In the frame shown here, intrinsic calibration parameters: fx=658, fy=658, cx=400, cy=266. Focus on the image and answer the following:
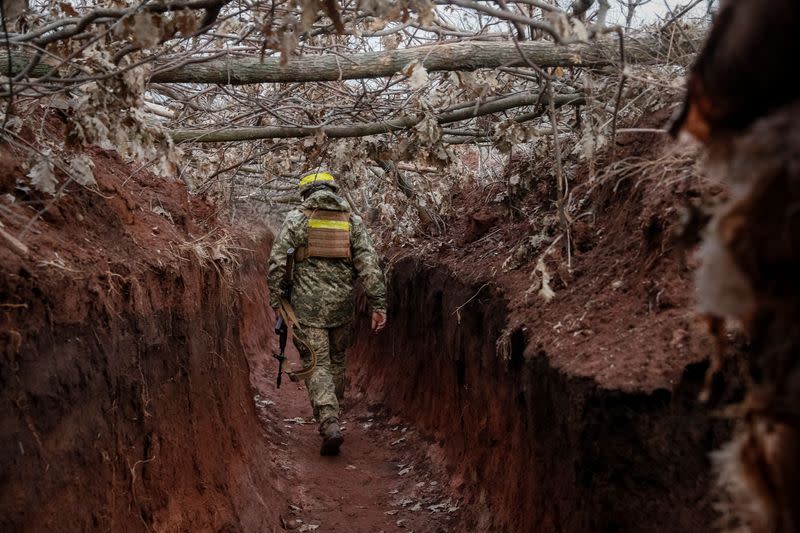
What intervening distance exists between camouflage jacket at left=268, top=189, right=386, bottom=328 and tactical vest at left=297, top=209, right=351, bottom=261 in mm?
71

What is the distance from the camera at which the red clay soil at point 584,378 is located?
114 inches

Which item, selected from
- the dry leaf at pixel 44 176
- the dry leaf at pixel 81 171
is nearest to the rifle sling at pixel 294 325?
the dry leaf at pixel 81 171

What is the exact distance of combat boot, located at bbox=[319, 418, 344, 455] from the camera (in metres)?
7.26

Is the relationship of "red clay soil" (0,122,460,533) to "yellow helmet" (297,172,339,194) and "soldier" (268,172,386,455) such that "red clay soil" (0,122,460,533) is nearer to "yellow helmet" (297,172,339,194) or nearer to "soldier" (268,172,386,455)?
"soldier" (268,172,386,455)

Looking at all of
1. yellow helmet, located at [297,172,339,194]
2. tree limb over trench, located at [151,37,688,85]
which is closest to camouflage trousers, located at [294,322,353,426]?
yellow helmet, located at [297,172,339,194]

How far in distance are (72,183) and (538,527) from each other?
367 centimetres

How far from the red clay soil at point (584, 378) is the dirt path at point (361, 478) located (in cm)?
30

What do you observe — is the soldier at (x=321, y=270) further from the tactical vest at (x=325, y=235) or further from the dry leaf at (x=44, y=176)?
the dry leaf at (x=44, y=176)

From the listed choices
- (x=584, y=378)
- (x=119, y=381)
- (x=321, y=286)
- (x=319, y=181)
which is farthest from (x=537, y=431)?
(x=319, y=181)

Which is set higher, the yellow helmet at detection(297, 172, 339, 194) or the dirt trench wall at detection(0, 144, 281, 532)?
the yellow helmet at detection(297, 172, 339, 194)

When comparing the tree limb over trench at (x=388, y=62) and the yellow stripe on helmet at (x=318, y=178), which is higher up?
the tree limb over trench at (x=388, y=62)

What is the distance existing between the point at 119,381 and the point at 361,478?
12.5 feet

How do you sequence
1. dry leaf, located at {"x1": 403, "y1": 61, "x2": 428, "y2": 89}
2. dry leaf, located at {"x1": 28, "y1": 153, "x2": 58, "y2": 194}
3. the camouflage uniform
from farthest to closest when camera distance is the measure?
1. the camouflage uniform
2. dry leaf, located at {"x1": 403, "y1": 61, "x2": 428, "y2": 89}
3. dry leaf, located at {"x1": 28, "y1": 153, "x2": 58, "y2": 194}

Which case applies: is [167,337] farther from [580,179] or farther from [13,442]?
[580,179]
